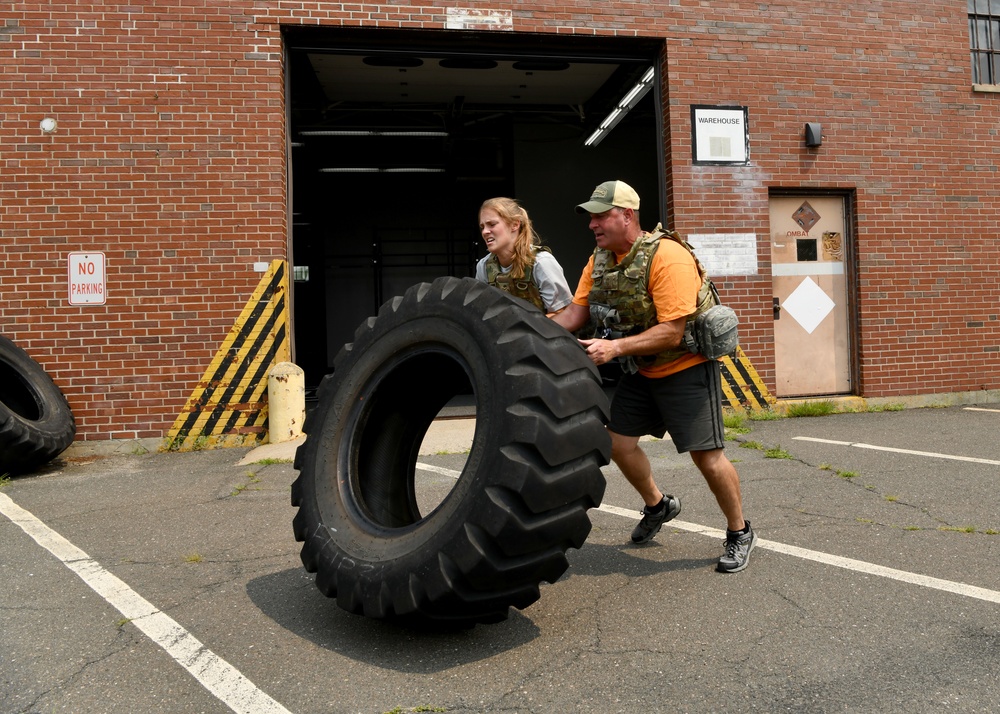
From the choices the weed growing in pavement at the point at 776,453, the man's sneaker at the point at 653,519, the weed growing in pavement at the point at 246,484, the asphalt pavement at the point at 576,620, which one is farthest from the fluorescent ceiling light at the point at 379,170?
the man's sneaker at the point at 653,519

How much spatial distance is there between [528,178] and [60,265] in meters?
12.4

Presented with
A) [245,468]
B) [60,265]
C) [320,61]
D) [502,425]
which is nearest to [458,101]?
[320,61]

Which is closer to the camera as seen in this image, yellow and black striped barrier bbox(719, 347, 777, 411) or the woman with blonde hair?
the woman with blonde hair

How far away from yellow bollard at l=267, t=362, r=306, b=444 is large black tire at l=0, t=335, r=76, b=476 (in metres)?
1.85

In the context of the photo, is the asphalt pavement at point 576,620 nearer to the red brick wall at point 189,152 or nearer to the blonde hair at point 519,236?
the blonde hair at point 519,236

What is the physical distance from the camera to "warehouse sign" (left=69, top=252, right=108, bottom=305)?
7.92 metres

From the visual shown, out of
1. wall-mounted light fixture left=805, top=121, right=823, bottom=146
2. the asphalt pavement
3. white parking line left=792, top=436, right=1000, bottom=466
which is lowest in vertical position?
the asphalt pavement

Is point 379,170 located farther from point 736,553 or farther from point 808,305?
point 736,553

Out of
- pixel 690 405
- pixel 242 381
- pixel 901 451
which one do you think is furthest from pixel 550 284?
pixel 242 381

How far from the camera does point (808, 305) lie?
379 inches

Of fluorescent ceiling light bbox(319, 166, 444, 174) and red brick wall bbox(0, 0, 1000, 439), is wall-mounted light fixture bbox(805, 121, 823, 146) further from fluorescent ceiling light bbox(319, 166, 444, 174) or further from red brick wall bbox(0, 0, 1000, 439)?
fluorescent ceiling light bbox(319, 166, 444, 174)

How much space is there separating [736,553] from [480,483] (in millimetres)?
1675

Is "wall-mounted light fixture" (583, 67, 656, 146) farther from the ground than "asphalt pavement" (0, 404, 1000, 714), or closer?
farther from the ground

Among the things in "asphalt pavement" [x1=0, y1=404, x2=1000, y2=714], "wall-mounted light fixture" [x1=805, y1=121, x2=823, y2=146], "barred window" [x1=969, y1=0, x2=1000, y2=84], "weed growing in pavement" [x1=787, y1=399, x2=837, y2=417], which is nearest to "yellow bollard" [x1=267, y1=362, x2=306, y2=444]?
"asphalt pavement" [x1=0, y1=404, x2=1000, y2=714]
